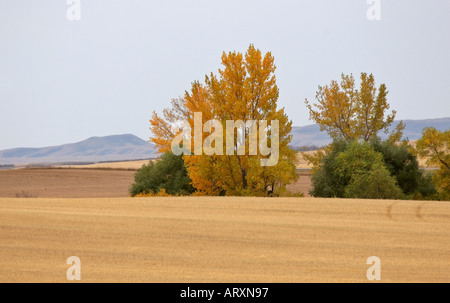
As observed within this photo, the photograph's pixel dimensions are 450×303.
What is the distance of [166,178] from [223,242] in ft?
110

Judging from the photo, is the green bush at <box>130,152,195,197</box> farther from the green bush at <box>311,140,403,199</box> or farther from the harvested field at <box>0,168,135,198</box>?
the harvested field at <box>0,168,135,198</box>

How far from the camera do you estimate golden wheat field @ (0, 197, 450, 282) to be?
41.8 ft

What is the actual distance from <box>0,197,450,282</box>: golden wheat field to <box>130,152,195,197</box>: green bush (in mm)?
21631

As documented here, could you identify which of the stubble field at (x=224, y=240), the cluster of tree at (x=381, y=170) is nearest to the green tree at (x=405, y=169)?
the cluster of tree at (x=381, y=170)

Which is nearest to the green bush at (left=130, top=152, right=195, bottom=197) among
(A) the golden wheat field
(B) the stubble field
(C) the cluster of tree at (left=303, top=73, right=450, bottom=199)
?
(C) the cluster of tree at (left=303, top=73, right=450, bottom=199)

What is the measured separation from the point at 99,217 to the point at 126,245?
19.2 ft

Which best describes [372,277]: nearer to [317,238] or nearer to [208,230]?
[317,238]

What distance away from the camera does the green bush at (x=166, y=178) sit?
156 feet

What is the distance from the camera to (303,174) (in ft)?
281

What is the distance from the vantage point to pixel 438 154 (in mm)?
44750

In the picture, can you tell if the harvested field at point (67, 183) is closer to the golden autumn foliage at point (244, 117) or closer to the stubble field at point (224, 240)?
the golden autumn foliage at point (244, 117)

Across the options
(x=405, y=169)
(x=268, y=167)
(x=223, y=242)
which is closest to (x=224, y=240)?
(x=223, y=242)

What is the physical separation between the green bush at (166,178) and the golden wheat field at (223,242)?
21.6 metres

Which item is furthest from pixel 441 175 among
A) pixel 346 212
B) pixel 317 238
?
pixel 317 238
